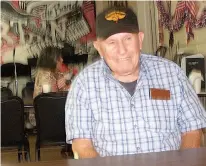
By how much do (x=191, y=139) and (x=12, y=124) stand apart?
6.33 ft

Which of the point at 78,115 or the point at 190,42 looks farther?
the point at 190,42

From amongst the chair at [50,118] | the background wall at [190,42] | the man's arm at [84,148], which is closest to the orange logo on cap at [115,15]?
the man's arm at [84,148]

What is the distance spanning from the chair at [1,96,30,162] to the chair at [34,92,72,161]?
136mm

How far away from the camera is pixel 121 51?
1.74 m

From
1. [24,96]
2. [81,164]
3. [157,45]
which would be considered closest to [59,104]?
[81,164]

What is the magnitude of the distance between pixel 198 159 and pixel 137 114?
600 mm

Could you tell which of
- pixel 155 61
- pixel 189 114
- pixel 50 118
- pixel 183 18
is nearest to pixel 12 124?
pixel 50 118

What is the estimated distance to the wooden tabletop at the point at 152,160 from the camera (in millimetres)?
1092

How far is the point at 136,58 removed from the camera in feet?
5.85

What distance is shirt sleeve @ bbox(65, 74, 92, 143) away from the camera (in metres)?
1.68

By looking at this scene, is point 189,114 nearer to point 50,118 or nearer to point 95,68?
point 95,68

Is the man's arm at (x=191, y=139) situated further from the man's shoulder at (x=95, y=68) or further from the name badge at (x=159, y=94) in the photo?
the man's shoulder at (x=95, y=68)

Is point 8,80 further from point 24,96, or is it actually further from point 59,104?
point 59,104

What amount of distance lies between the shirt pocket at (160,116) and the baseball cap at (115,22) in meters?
0.35
